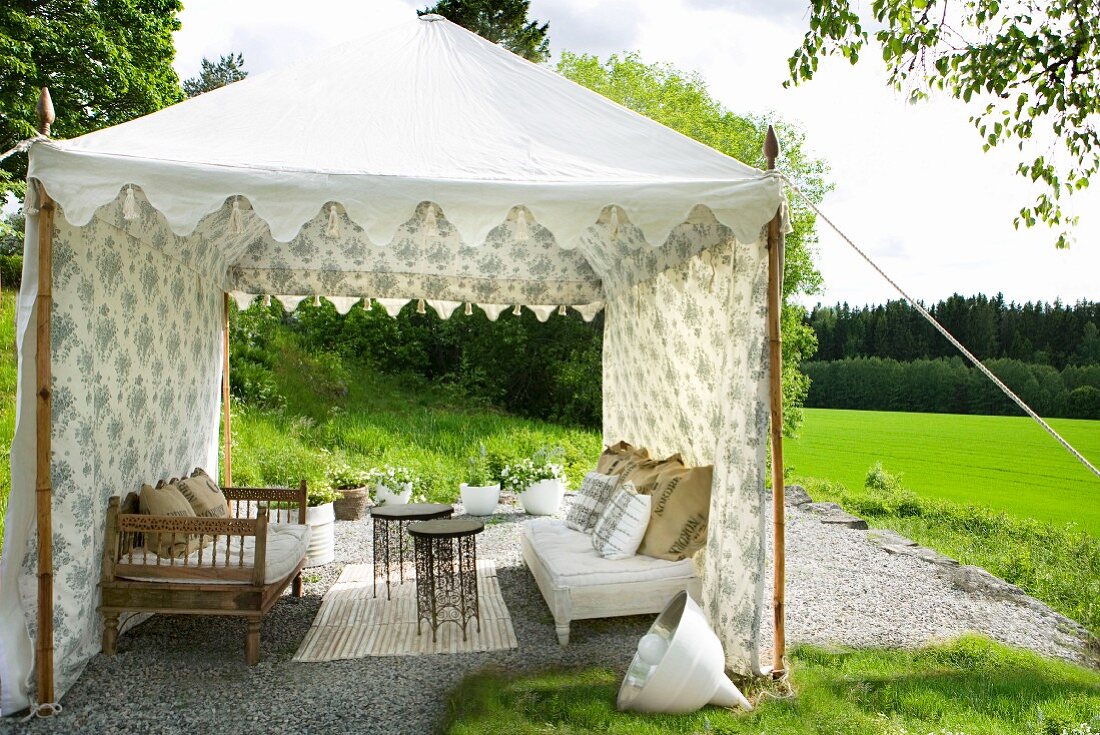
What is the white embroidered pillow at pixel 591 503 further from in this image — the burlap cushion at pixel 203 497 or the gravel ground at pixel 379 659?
the burlap cushion at pixel 203 497

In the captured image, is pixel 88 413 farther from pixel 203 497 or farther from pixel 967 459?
pixel 967 459

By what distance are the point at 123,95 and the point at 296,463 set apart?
1053 cm

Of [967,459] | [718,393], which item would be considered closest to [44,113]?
[718,393]

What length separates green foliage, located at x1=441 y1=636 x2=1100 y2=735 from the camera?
3.12 m

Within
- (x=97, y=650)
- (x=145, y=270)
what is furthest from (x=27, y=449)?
(x=145, y=270)

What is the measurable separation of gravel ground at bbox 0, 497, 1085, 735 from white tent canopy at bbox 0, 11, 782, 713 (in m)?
0.35

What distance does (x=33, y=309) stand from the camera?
3252 mm

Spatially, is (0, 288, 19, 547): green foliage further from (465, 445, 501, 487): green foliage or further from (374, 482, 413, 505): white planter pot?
(465, 445, 501, 487): green foliage

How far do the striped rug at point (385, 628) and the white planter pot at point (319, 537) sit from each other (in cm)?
73

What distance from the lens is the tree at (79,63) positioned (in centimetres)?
1309

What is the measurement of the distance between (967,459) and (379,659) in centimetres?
1424

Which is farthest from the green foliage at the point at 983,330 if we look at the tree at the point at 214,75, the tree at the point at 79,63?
the tree at the point at 214,75

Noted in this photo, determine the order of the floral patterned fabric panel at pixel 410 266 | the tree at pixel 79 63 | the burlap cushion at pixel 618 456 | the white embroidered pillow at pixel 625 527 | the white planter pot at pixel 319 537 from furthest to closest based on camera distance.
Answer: the tree at pixel 79 63
the floral patterned fabric panel at pixel 410 266
the white planter pot at pixel 319 537
the burlap cushion at pixel 618 456
the white embroidered pillow at pixel 625 527

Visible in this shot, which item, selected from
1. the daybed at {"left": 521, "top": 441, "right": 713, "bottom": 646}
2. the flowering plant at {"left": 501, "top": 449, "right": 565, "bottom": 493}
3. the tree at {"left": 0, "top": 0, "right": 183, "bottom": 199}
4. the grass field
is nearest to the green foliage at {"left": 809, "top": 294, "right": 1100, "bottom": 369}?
the grass field
